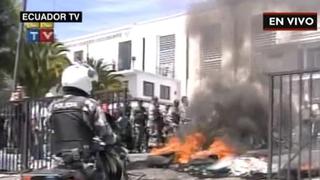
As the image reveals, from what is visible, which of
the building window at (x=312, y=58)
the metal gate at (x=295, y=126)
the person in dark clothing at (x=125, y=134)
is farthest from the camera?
the building window at (x=312, y=58)

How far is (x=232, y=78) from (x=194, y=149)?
11.3ft

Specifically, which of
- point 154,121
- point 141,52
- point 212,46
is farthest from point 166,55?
point 212,46

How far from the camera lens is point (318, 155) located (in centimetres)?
838

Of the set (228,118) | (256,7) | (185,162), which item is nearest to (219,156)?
(185,162)

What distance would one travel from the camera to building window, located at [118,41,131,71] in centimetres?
4428

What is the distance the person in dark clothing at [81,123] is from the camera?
5469mm

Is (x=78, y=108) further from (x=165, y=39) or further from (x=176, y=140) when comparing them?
(x=165, y=39)

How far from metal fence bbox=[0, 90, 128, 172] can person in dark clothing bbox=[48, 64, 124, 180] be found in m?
6.60

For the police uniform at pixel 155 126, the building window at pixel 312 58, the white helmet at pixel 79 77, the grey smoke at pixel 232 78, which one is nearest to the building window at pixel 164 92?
the police uniform at pixel 155 126

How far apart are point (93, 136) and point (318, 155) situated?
149 inches

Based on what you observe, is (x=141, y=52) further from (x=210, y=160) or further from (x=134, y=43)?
(x=210, y=160)

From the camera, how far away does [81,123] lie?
547 cm

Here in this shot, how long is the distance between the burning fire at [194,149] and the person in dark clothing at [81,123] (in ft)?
22.9

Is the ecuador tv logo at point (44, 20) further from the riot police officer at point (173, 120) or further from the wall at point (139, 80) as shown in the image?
the wall at point (139, 80)
